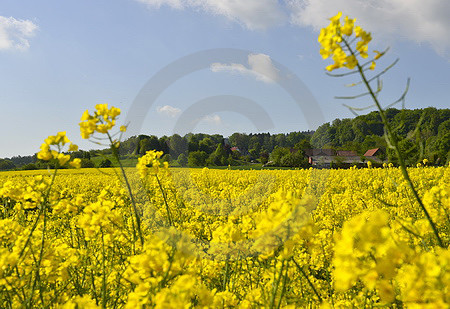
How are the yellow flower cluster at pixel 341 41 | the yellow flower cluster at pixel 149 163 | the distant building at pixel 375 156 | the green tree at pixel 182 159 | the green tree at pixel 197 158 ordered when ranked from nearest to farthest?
the yellow flower cluster at pixel 341 41 → the yellow flower cluster at pixel 149 163 → the distant building at pixel 375 156 → the green tree at pixel 182 159 → the green tree at pixel 197 158

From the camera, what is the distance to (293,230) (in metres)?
1.50

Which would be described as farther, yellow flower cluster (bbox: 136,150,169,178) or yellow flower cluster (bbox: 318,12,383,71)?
yellow flower cluster (bbox: 136,150,169,178)

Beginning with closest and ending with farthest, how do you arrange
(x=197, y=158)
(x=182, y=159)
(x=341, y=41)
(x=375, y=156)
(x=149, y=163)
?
(x=341, y=41), (x=149, y=163), (x=375, y=156), (x=182, y=159), (x=197, y=158)

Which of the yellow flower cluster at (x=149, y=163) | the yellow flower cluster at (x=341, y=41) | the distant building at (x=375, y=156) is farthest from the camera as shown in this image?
the distant building at (x=375, y=156)

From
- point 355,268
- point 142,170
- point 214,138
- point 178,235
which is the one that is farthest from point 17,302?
point 214,138

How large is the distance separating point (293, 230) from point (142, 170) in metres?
1.59

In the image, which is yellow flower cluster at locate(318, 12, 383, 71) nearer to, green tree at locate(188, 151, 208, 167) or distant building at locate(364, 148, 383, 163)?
distant building at locate(364, 148, 383, 163)

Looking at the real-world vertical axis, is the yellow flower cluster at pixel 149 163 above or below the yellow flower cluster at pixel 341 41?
below

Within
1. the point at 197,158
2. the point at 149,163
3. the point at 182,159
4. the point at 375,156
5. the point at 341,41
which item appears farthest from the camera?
the point at 197,158

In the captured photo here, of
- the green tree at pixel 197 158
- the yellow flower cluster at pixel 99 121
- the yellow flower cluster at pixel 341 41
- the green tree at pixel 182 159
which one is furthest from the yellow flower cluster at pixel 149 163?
the green tree at pixel 197 158

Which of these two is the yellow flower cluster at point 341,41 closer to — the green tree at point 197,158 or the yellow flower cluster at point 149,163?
the yellow flower cluster at point 149,163

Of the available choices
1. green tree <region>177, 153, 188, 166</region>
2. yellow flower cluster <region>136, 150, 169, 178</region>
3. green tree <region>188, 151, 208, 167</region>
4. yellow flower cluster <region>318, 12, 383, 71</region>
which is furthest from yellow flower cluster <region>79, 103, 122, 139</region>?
green tree <region>188, 151, 208, 167</region>

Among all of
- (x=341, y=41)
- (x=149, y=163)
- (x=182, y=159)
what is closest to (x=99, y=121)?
(x=149, y=163)

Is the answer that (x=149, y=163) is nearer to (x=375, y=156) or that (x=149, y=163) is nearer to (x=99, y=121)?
(x=99, y=121)
